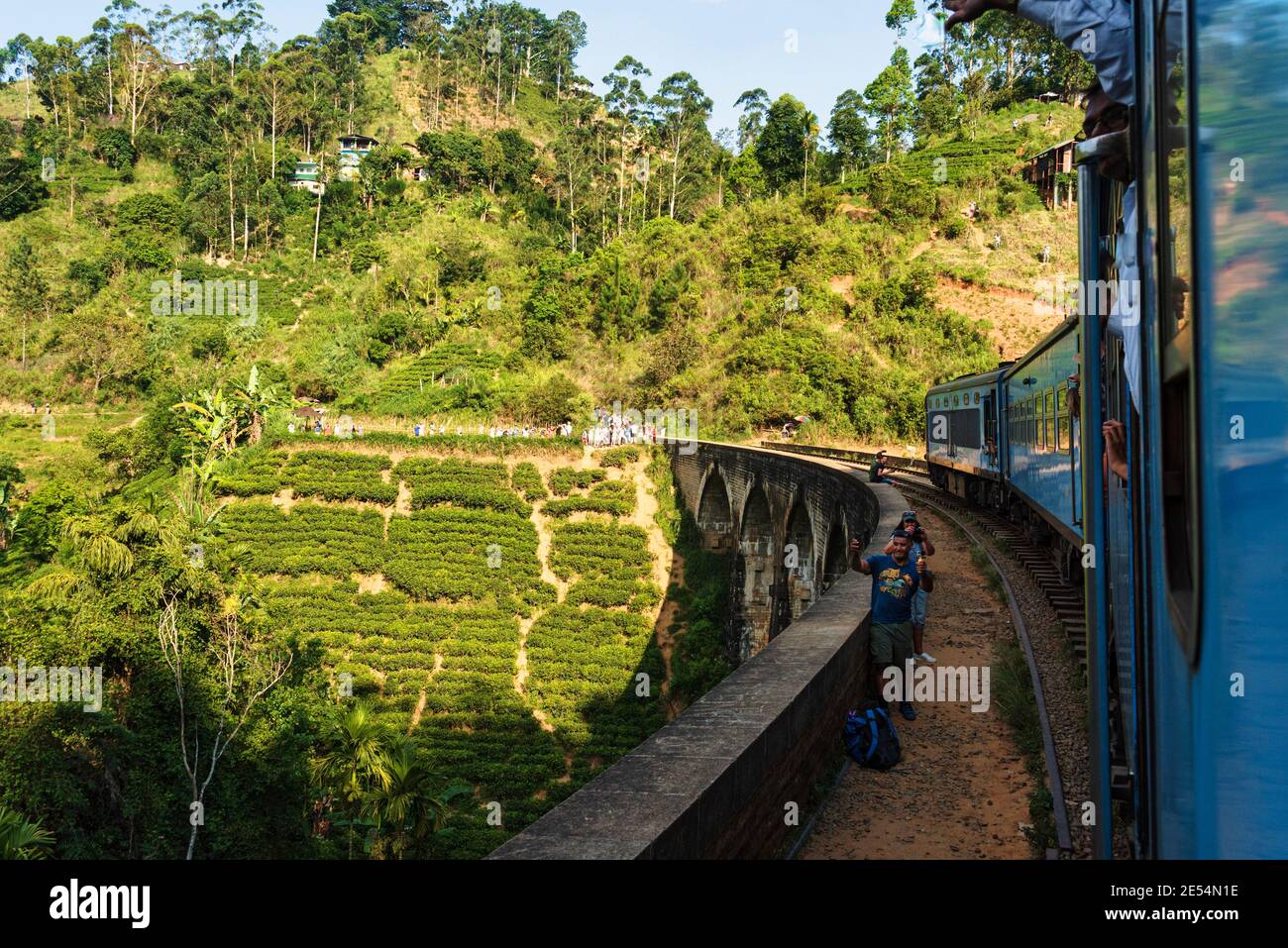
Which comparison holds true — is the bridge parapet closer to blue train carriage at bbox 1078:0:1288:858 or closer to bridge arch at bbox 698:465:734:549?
blue train carriage at bbox 1078:0:1288:858

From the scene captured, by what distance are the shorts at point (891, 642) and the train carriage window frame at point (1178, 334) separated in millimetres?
5222

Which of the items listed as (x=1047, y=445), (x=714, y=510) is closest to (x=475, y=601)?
(x=714, y=510)

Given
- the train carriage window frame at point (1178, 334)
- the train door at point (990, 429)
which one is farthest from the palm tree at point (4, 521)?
the train carriage window frame at point (1178, 334)

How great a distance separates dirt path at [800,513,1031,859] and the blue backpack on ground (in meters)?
0.07

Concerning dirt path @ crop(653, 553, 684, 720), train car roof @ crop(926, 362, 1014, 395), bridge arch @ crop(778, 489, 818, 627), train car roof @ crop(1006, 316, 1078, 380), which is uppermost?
train car roof @ crop(926, 362, 1014, 395)

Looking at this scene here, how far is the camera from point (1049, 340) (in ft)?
39.0

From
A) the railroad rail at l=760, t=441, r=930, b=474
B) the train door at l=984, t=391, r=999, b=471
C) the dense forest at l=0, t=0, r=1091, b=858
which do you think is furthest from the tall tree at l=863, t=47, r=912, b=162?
the train door at l=984, t=391, r=999, b=471

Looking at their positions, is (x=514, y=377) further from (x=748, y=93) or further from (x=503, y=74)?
(x=503, y=74)

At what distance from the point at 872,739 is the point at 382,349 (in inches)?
2131

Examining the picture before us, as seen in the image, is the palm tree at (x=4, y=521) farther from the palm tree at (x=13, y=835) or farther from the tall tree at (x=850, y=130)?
the tall tree at (x=850, y=130)

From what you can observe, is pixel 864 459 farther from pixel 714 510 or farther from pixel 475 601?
pixel 475 601

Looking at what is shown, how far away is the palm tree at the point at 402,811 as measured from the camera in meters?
14.0

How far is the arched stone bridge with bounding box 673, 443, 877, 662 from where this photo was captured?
1789 cm
